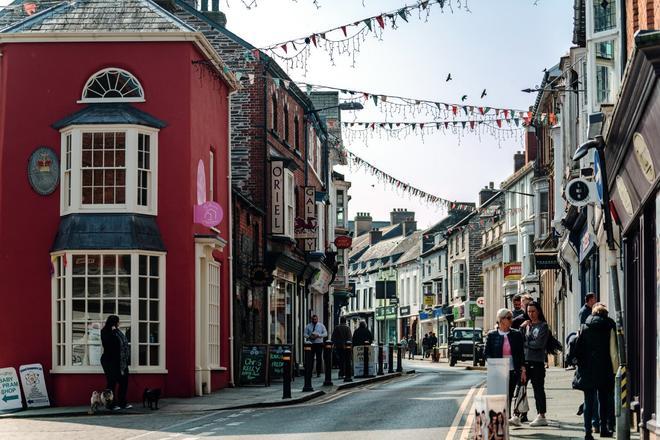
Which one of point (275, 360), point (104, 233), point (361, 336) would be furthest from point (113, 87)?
point (361, 336)

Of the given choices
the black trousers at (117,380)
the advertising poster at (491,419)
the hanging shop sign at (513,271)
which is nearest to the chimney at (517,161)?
the hanging shop sign at (513,271)

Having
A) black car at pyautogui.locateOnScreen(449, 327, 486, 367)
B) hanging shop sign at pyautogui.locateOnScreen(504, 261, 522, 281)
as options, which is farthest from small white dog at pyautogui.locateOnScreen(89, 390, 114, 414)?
hanging shop sign at pyautogui.locateOnScreen(504, 261, 522, 281)

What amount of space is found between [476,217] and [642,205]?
67.6 metres

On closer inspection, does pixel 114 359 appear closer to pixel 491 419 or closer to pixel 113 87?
pixel 113 87

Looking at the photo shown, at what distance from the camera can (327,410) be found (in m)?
21.7

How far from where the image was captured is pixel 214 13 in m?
39.1

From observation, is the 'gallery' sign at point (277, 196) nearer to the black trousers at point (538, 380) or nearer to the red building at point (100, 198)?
the red building at point (100, 198)

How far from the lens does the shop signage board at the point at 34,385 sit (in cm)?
2467

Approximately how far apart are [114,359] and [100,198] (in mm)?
3975

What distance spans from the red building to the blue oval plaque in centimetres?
3

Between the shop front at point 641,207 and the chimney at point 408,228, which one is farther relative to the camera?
the chimney at point 408,228

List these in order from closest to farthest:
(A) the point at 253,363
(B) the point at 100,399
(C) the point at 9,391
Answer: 1. (B) the point at 100,399
2. (C) the point at 9,391
3. (A) the point at 253,363

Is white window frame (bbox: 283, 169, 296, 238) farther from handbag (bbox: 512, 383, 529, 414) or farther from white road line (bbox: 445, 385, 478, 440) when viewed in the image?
handbag (bbox: 512, 383, 529, 414)

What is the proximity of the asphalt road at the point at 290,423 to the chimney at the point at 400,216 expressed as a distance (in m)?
91.0
